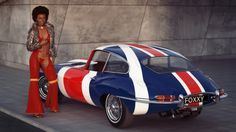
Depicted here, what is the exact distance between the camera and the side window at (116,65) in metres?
8.16

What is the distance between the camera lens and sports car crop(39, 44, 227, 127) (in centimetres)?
750

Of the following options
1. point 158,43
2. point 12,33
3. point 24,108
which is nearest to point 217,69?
point 158,43

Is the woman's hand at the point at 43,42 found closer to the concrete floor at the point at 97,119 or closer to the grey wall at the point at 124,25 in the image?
the concrete floor at the point at 97,119

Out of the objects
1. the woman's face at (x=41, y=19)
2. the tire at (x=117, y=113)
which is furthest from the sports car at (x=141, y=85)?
the woman's face at (x=41, y=19)

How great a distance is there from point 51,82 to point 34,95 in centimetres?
47

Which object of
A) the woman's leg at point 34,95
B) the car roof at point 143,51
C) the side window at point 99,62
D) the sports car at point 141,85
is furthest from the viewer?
the woman's leg at point 34,95

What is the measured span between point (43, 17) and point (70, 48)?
23.1ft

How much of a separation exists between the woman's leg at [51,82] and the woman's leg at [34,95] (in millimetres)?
186

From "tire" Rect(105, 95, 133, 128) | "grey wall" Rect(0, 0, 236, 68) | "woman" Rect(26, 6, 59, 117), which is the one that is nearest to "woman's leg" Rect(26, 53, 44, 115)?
"woman" Rect(26, 6, 59, 117)

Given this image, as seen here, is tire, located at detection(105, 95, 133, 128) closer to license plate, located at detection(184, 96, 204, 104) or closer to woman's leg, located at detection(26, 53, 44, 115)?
license plate, located at detection(184, 96, 204, 104)

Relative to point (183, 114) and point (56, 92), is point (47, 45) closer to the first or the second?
point (56, 92)

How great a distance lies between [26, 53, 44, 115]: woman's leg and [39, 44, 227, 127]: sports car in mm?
652

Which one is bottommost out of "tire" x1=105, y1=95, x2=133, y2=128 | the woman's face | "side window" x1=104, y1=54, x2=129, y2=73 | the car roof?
"tire" x1=105, y1=95, x2=133, y2=128

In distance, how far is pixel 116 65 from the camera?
27.5 ft
